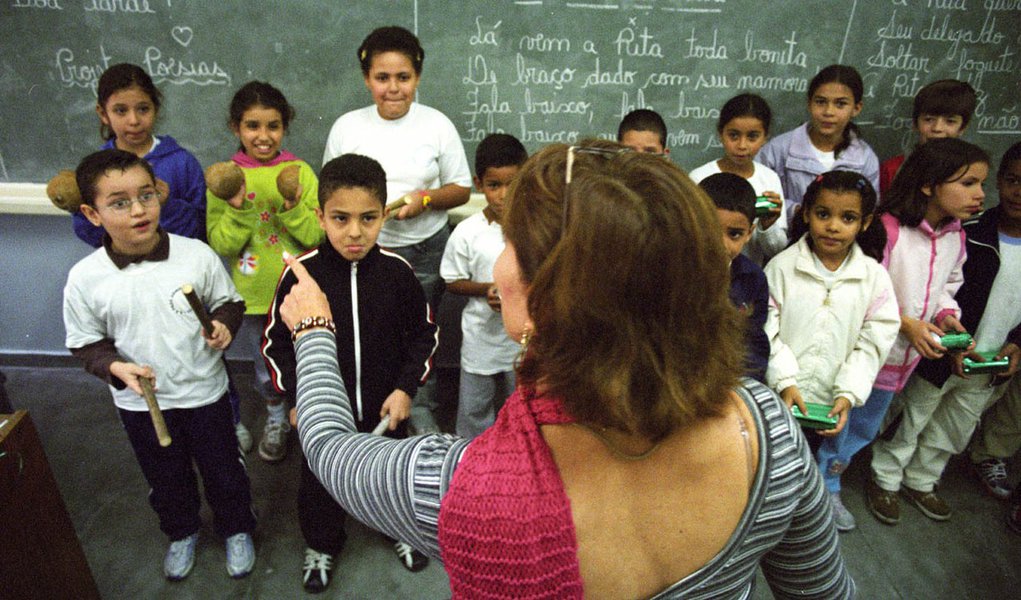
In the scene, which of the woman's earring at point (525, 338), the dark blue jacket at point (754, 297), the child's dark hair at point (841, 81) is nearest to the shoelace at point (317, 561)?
the dark blue jacket at point (754, 297)

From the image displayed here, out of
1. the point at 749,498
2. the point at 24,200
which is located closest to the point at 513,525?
the point at 749,498

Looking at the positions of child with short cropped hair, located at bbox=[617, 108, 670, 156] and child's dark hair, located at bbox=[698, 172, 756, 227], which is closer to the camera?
child's dark hair, located at bbox=[698, 172, 756, 227]

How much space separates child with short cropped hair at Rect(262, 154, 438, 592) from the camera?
1859 millimetres

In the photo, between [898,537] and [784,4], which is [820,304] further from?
[784,4]

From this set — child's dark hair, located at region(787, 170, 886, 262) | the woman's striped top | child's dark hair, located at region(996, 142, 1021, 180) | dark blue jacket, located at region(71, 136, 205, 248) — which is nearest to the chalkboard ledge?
dark blue jacket, located at region(71, 136, 205, 248)

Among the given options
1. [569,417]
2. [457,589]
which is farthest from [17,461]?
[569,417]

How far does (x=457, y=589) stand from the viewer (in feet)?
2.61

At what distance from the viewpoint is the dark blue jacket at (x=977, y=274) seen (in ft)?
7.64

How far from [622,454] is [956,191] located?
211 centimetres

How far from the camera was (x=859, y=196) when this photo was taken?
2.04 metres

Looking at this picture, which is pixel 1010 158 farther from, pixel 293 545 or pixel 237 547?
pixel 237 547

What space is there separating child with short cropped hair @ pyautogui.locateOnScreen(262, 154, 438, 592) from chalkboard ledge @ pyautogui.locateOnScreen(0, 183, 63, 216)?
5.92ft

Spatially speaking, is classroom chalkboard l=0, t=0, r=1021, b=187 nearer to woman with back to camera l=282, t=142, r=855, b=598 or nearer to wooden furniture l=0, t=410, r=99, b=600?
wooden furniture l=0, t=410, r=99, b=600

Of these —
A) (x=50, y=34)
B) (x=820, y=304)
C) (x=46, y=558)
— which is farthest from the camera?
(x=50, y=34)
